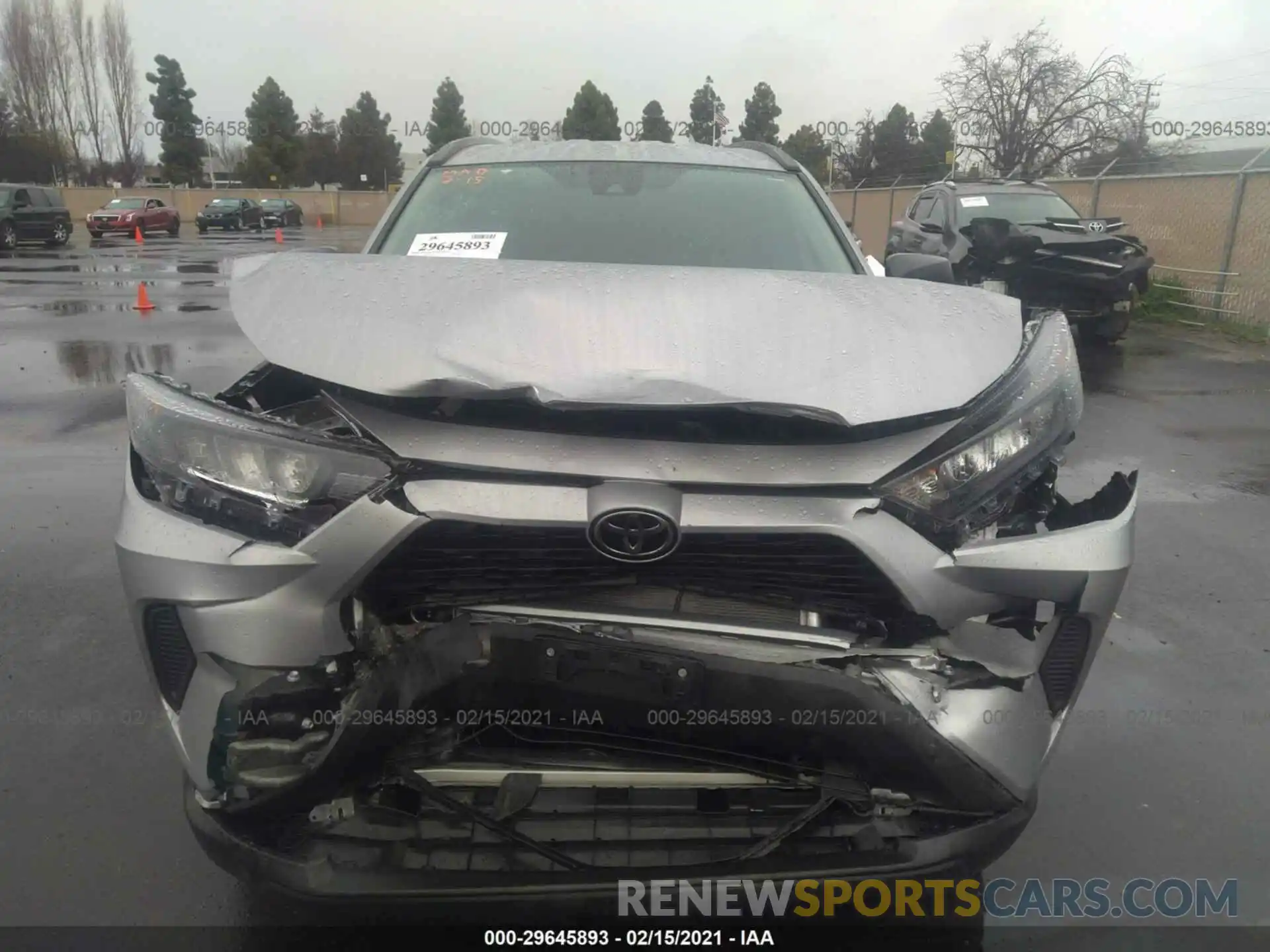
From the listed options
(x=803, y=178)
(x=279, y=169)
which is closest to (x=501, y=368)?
(x=803, y=178)

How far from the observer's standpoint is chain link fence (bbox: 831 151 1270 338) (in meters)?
12.3

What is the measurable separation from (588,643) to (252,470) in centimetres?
71

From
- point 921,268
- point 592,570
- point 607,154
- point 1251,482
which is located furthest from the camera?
point 1251,482

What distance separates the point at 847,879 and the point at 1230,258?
13.8 meters

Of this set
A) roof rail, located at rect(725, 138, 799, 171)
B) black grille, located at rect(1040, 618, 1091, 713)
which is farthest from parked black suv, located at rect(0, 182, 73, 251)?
black grille, located at rect(1040, 618, 1091, 713)

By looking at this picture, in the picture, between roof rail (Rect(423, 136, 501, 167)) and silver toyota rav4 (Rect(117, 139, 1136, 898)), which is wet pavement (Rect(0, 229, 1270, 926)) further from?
roof rail (Rect(423, 136, 501, 167))

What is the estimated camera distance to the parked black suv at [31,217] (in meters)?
25.9

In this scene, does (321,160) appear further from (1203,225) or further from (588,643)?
(588,643)

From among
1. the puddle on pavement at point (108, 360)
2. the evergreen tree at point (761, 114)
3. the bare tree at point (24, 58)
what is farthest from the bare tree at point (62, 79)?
the puddle on pavement at point (108, 360)

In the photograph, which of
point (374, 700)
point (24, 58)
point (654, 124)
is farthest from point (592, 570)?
point (24, 58)

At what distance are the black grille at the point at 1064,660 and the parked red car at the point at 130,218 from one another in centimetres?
3481

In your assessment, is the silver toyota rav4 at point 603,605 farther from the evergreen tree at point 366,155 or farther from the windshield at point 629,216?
the evergreen tree at point 366,155

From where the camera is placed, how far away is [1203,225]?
1345 cm

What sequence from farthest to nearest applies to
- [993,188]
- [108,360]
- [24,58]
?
[24,58], [993,188], [108,360]
